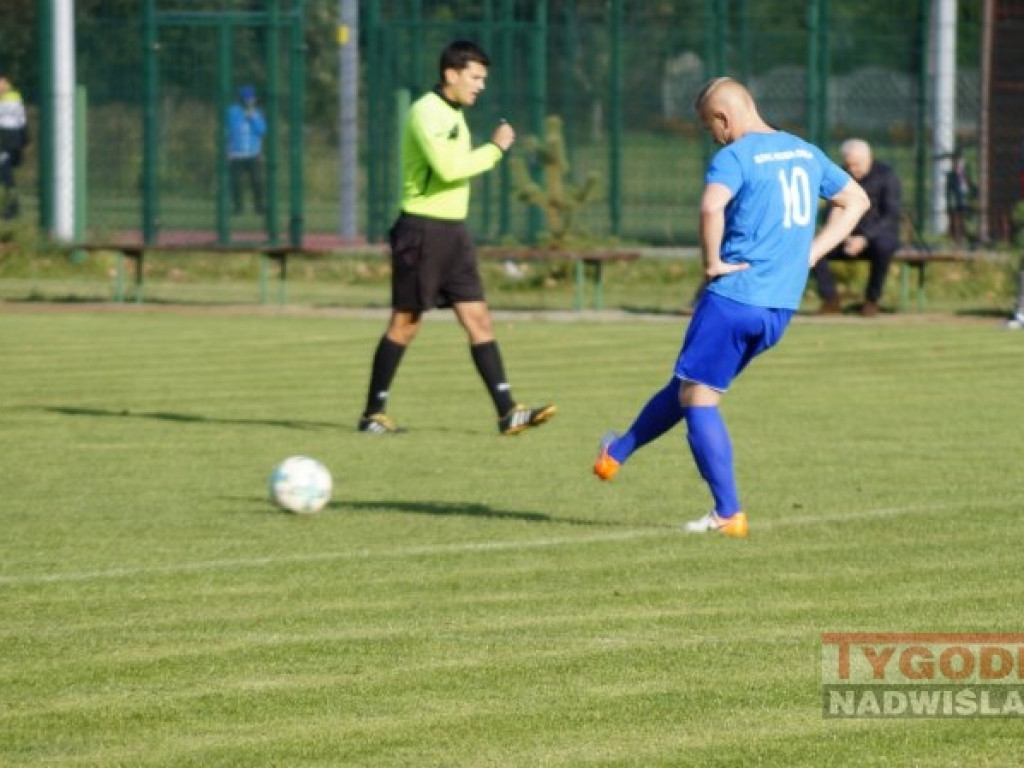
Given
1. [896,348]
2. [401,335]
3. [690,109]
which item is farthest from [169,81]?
[401,335]

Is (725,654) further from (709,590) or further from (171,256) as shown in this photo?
(171,256)

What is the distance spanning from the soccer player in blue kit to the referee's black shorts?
4234mm

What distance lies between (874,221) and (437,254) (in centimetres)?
892

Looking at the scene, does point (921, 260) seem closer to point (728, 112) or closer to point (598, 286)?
point (598, 286)

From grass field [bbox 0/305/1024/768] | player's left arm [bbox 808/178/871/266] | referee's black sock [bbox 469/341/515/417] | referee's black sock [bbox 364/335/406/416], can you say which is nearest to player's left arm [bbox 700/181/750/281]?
player's left arm [bbox 808/178/871/266]

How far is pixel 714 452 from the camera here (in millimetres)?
9984

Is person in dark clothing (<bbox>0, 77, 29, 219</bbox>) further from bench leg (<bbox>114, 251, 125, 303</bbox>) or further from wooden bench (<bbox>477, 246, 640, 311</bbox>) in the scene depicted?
wooden bench (<bbox>477, 246, 640, 311</bbox>)

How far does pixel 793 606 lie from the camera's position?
27.7 feet

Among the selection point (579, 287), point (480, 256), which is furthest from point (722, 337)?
point (480, 256)

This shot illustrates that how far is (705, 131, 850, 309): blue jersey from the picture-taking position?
9828 millimetres

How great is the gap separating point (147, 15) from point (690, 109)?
7.40 m

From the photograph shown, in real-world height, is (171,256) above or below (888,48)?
below

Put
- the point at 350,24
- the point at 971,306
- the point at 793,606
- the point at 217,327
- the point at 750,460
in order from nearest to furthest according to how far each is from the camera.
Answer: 1. the point at 793,606
2. the point at 750,460
3. the point at 217,327
4. the point at 971,306
5. the point at 350,24

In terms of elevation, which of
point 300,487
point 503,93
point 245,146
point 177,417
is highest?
point 503,93
